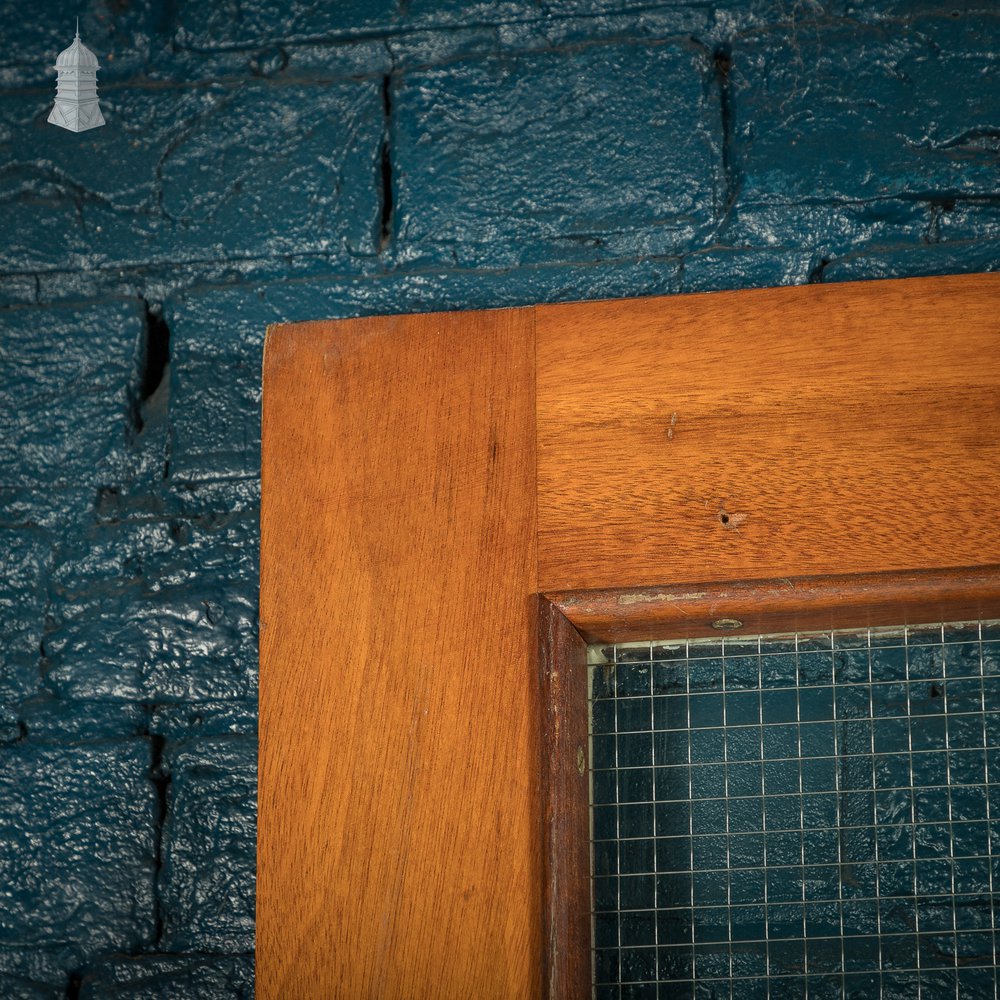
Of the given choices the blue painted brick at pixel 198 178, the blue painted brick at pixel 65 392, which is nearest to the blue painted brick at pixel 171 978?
the blue painted brick at pixel 65 392

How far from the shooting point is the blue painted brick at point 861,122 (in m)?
1.54

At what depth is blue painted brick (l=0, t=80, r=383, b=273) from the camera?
1.64 metres

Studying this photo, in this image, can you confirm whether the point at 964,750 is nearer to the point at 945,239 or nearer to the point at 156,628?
the point at 945,239

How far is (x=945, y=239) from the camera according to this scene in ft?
4.98

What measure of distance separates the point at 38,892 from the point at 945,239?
1232mm

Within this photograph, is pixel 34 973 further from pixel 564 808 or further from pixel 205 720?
pixel 564 808

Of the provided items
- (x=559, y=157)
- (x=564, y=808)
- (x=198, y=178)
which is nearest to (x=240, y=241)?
(x=198, y=178)

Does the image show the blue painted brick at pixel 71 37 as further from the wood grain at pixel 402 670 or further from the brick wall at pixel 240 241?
the wood grain at pixel 402 670

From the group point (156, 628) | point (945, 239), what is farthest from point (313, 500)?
point (945, 239)

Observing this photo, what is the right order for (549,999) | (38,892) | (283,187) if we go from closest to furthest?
(549,999)
(38,892)
(283,187)

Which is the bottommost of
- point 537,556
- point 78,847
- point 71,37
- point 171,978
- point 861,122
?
point 171,978

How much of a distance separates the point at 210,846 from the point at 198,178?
793 mm

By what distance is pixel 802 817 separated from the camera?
4.14 ft

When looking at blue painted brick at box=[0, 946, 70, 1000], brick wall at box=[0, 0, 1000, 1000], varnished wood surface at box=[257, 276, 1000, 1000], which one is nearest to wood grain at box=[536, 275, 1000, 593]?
varnished wood surface at box=[257, 276, 1000, 1000]
